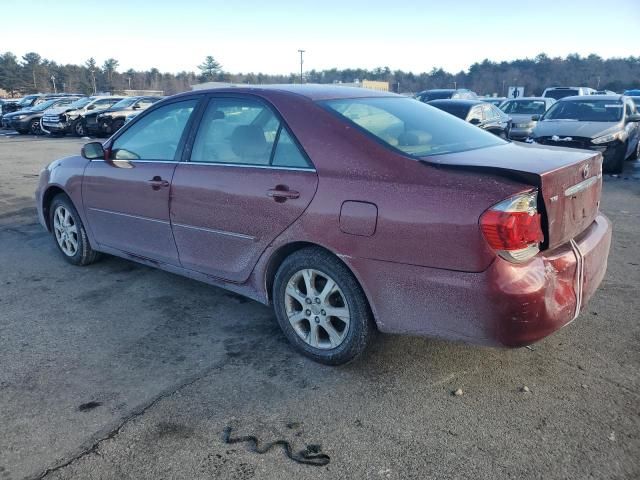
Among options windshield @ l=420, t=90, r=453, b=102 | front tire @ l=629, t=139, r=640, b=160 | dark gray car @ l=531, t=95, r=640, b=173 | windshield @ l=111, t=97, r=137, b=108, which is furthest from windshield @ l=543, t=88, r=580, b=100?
windshield @ l=111, t=97, r=137, b=108

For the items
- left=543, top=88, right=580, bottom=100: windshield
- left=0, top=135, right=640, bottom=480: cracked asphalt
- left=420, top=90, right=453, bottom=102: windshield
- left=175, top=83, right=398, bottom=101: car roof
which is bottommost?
left=0, top=135, right=640, bottom=480: cracked asphalt

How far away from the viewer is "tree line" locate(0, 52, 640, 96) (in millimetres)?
74750

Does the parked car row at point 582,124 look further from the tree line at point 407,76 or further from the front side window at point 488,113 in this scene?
the tree line at point 407,76

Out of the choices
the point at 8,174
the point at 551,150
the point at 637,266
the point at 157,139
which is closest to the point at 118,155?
the point at 157,139

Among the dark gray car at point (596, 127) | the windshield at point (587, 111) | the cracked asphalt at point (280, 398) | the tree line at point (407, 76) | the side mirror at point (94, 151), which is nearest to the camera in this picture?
the cracked asphalt at point (280, 398)

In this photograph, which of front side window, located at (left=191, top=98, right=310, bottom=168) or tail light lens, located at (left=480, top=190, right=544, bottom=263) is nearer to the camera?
tail light lens, located at (left=480, top=190, right=544, bottom=263)

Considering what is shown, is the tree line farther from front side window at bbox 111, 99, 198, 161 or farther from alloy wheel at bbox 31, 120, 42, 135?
front side window at bbox 111, 99, 198, 161

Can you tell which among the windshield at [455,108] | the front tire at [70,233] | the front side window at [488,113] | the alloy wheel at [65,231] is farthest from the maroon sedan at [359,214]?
Answer: the front side window at [488,113]

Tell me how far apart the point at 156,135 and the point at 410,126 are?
2.02 meters

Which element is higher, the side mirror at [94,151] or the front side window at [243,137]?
the front side window at [243,137]

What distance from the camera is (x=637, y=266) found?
4.80m

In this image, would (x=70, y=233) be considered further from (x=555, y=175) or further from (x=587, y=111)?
(x=587, y=111)

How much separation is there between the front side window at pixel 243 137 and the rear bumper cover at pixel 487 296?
85cm

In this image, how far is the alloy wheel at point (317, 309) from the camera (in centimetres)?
309
